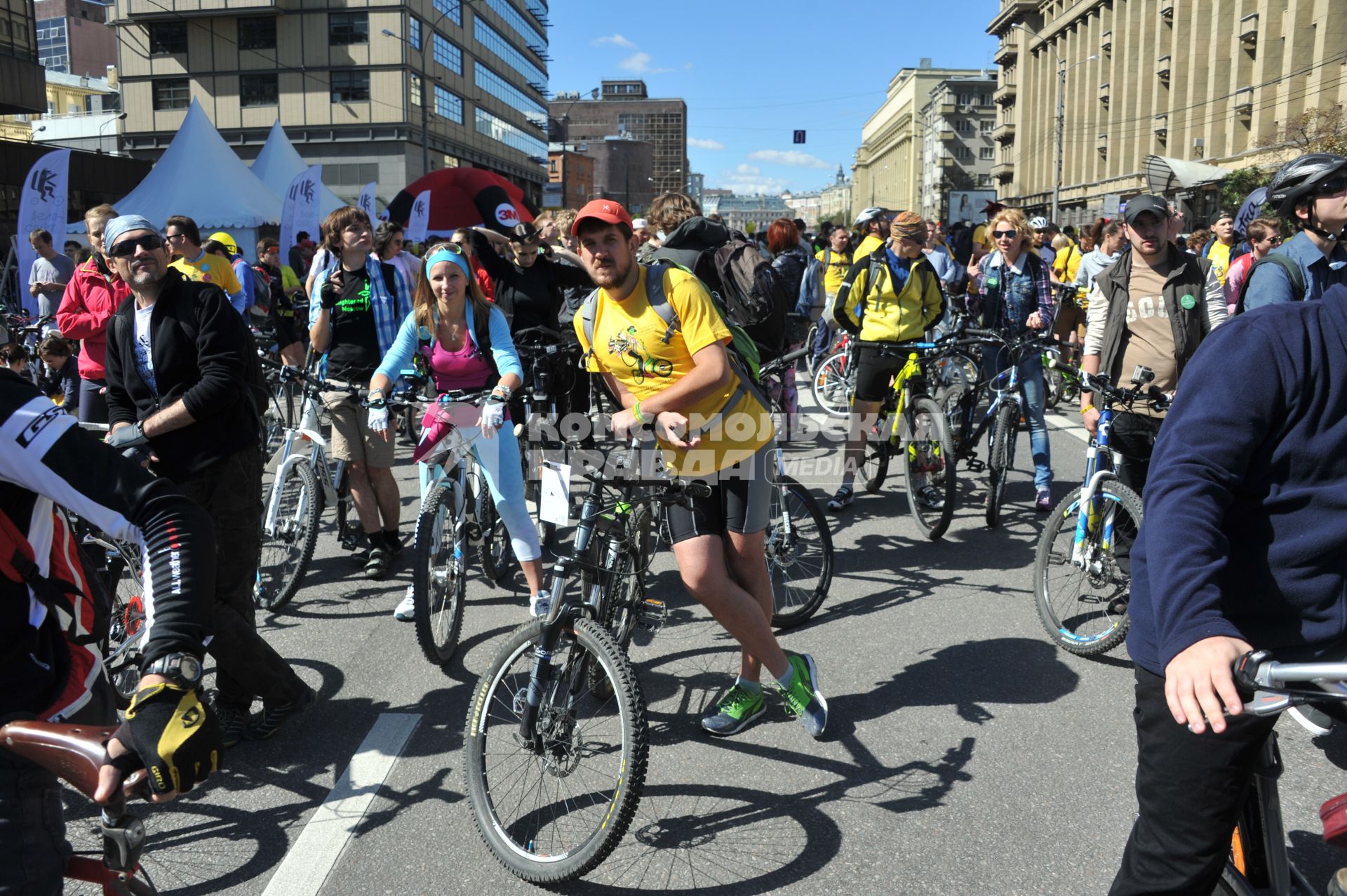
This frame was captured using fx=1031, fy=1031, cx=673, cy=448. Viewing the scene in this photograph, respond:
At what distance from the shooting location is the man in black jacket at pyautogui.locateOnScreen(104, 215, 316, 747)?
3.96 meters

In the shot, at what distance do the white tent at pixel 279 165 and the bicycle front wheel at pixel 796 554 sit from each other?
2258 cm

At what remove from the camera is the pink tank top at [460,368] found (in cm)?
557

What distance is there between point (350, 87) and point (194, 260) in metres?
46.7

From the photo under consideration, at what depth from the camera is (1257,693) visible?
166 cm

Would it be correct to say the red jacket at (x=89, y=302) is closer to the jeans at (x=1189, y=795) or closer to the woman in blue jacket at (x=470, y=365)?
the woman in blue jacket at (x=470, y=365)

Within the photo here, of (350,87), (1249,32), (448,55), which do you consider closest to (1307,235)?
(1249,32)

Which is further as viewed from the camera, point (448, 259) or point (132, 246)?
point (448, 259)

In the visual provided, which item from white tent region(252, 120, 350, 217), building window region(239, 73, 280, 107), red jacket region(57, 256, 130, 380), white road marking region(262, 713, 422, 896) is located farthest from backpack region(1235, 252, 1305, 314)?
building window region(239, 73, 280, 107)

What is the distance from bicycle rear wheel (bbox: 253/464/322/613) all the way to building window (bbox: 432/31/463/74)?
52.7 m

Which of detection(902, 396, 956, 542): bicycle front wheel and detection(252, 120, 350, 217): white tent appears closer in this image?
detection(902, 396, 956, 542): bicycle front wheel

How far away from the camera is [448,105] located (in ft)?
186

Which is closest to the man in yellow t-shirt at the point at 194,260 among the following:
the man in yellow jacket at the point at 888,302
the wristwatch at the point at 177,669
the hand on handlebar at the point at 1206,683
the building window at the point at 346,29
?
the man in yellow jacket at the point at 888,302

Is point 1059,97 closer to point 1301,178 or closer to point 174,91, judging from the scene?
point 174,91

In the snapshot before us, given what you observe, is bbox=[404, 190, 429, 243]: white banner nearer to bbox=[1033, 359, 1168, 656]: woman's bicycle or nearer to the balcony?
bbox=[1033, 359, 1168, 656]: woman's bicycle
